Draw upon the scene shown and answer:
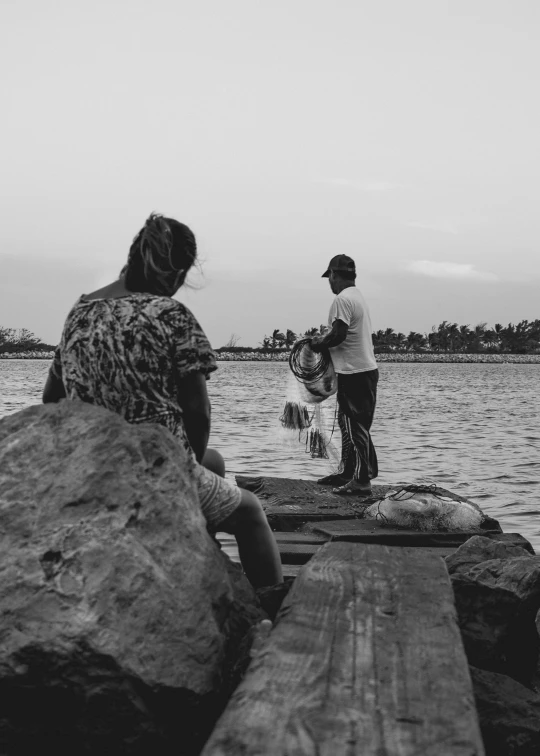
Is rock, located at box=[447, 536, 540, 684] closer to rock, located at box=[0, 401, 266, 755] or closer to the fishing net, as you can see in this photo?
rock, located at box=[0, 401, 266, 755]

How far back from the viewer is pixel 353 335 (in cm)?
760

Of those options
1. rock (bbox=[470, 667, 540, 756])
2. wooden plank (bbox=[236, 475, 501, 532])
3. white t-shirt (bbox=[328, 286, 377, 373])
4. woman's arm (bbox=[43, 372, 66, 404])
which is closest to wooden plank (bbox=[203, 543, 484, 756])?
rock (bbox=[470, 667, 540, 756])

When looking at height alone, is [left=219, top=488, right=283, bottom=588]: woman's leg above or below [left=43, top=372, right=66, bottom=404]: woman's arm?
below

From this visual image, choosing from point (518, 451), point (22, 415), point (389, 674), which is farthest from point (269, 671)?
point (518, 451)

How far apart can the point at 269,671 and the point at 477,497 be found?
9.71m

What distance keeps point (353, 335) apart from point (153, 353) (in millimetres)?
4546

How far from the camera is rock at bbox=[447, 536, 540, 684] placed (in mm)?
3904

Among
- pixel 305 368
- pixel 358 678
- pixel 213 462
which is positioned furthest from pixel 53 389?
pixel 305 368

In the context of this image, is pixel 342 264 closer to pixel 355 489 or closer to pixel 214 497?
pixel 355 489

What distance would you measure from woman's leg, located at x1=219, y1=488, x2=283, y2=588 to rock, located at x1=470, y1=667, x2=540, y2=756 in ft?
3.20

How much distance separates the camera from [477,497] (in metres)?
11.5

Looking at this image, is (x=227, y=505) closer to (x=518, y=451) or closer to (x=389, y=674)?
(x=389, y=674)

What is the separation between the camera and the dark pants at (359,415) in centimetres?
755

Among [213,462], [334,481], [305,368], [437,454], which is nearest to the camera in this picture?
[213,462]
